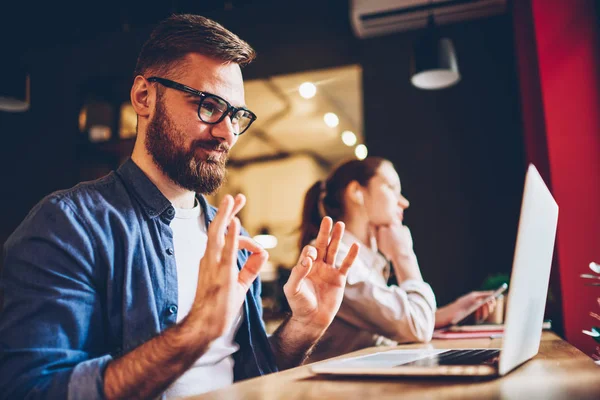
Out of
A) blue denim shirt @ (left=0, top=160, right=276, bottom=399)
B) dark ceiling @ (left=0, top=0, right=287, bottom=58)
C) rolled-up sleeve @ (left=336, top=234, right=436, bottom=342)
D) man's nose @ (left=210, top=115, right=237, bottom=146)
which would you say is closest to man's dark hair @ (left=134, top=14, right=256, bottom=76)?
man's nose @ (left=210, top=115, right=237, bottom=146)

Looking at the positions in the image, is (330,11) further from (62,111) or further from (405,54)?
(62,111)

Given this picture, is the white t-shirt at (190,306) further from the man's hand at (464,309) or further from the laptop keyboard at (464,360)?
the man's hand at (464,309)

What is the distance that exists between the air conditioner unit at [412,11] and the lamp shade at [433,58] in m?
0.38

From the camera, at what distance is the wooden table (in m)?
0.72

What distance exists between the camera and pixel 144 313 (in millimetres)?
1110

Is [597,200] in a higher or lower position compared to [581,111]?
lower

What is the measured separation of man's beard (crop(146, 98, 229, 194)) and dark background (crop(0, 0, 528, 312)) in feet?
7.97

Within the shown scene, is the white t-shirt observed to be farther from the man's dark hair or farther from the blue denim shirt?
the man's dark hair

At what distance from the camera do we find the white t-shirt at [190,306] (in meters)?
1.21

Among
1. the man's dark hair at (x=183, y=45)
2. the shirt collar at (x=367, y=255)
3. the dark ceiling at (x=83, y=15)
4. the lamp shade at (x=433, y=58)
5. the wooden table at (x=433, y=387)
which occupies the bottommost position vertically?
the wooden table at (x=433, y=387)

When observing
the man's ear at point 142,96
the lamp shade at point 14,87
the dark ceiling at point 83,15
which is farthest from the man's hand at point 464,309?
the lamp shade at point 14,87

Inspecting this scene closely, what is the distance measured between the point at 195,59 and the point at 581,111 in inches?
71.7

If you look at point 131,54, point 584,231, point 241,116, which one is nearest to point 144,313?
point 241,116

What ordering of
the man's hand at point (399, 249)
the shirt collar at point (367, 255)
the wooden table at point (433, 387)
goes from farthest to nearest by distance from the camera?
the shirt collar at point (367, 255), the man's hand at point (399, 249), the wooden table at point (433, 387)
